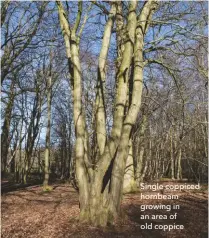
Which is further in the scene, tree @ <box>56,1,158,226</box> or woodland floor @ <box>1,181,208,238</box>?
tree @ <box>56,1,158,226</box>

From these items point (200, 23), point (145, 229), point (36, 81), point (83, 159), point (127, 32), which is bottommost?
point (145, 229)

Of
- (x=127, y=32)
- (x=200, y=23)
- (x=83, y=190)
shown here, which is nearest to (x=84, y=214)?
(x=83, y=190)

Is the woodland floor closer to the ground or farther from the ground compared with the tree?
closer to the ground

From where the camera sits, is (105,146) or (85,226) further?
(105,146)

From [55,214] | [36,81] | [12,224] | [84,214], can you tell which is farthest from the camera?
[36,81]

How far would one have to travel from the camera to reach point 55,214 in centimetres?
842

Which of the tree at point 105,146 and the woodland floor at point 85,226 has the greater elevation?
the tree at point 105,146

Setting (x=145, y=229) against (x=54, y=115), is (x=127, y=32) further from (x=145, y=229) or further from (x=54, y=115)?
(x=54, y=115)

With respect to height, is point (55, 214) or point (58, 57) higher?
point (58, 57)

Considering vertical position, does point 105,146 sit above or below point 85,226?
above

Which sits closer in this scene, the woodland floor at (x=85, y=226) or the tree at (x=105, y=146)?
the woodland floor at (x=85, y=226)

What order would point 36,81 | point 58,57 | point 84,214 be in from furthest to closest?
point 36,81 → point 58,57 → point 84,214

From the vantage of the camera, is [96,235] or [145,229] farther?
[145,229]

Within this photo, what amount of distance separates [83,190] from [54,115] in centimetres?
2682
